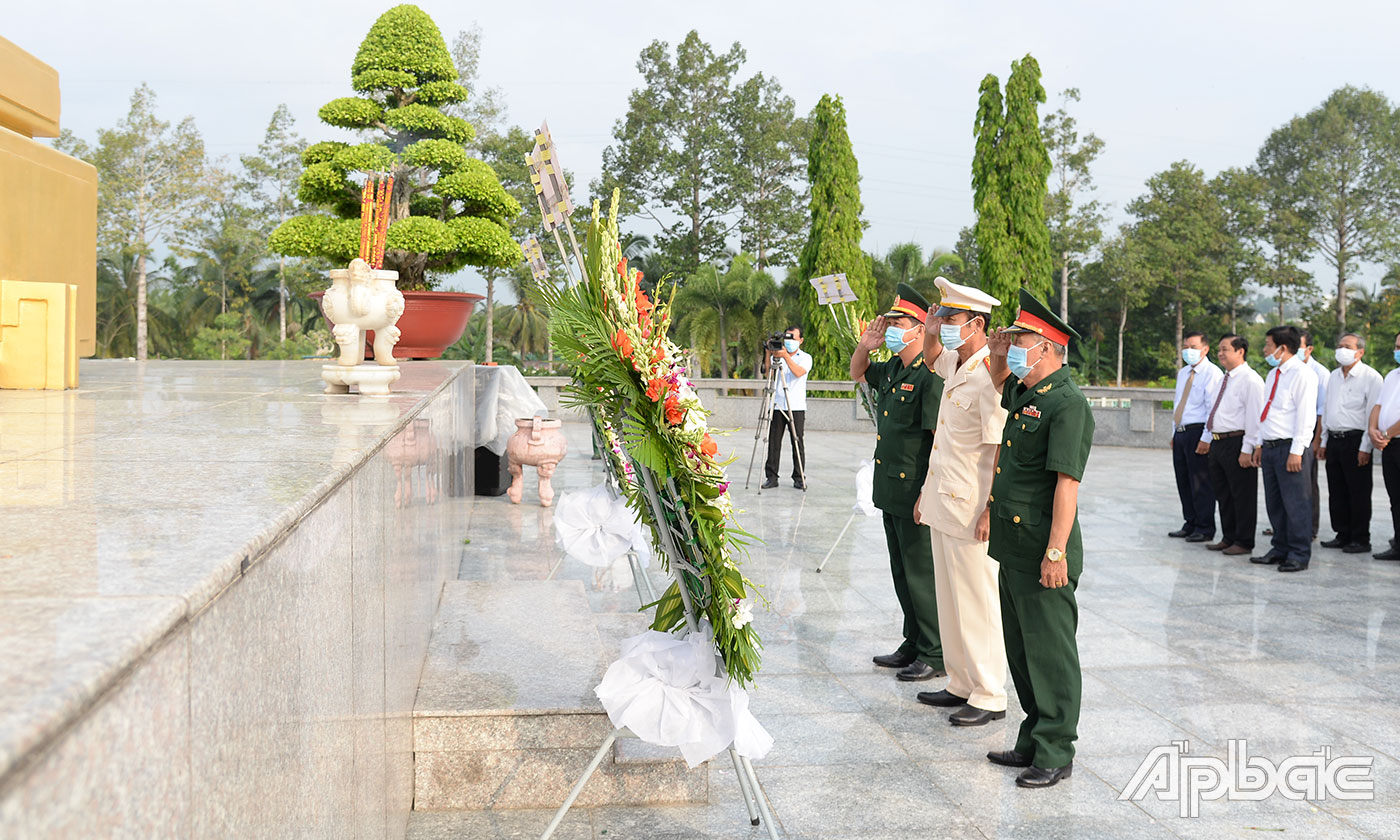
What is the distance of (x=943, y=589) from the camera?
473 centimetres

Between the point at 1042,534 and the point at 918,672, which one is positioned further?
the point at 918,672

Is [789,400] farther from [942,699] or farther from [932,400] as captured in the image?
[942,699]

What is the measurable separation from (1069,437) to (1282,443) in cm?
534

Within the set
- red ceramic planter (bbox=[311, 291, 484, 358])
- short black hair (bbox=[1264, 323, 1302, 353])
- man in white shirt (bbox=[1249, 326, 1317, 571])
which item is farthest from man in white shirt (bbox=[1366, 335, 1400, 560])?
red ceramic planter (bbox=[311, 291, 484, 358])

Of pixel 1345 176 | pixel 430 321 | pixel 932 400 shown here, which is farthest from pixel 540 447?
pixel 1345 176

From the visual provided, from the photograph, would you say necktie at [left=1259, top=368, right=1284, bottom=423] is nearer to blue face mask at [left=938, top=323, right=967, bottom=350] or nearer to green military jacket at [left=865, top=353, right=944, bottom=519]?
green military jacket at [left=865, top=353, right=944, bottom=519]

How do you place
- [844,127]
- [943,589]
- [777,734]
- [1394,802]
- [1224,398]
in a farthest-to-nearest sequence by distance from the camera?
[844,127] → [1224,398] → [943,589] → [777,734] → [1394,802]

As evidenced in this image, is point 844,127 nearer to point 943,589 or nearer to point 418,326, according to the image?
point 418,326

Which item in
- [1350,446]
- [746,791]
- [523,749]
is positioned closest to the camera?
[746,791]

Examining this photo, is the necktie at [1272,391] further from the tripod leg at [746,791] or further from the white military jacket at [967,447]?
the tripod leg at [746,791]

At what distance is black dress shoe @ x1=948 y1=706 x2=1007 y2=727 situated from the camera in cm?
441

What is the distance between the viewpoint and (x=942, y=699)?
183 inches

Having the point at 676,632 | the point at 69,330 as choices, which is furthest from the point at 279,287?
the point at 676,632

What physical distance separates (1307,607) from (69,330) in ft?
23.3
